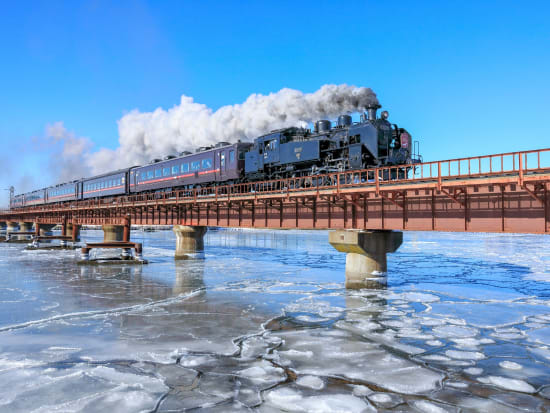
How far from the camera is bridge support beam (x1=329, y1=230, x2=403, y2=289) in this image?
22.7m

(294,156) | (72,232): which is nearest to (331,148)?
(294,156)

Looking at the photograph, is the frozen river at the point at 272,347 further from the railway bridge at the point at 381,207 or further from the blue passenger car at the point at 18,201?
the blue passenger car at the point at 18,201

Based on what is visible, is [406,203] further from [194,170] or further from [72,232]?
[72,232]

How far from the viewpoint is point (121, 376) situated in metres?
9.11

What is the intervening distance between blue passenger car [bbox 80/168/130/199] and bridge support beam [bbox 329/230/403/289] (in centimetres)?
3578

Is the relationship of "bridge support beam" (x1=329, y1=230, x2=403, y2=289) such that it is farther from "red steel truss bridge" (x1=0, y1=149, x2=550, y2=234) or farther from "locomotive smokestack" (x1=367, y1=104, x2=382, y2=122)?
"locomotive smokestack" (x1=367, y1=104, x2=382, y2=122)

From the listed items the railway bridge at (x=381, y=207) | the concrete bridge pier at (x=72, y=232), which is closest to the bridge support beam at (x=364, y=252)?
the railway bridge at (x=381, y=207)

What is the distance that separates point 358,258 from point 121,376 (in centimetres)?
1638

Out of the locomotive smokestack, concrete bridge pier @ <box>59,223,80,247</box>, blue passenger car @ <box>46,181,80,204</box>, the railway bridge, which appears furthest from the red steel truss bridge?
blue passenger car @ <box>46,181,80,204</box>

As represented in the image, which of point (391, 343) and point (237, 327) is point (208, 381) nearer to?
point (237, 327)

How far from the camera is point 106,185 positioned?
55.3 metres

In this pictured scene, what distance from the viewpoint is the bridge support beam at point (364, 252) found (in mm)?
22672

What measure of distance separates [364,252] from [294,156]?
903 centimetres

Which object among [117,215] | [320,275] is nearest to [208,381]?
[320,275]
